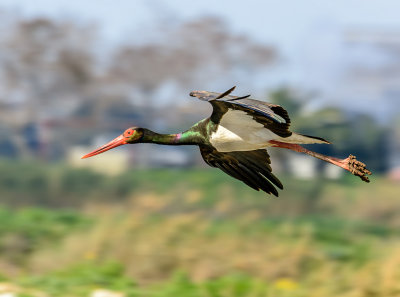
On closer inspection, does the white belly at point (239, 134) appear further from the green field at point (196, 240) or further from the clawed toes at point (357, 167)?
the green field at point (196, 240)

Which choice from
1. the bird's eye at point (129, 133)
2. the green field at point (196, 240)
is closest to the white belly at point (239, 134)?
the bird's eye at point (129, 133)

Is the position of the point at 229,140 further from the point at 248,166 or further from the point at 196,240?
the point at 196,240

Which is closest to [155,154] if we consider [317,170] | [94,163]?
[94,163]

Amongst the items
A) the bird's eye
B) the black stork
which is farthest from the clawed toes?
the bird's eye

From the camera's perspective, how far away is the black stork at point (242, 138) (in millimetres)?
6172

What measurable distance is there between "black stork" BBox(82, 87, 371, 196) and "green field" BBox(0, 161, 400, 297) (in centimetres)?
363

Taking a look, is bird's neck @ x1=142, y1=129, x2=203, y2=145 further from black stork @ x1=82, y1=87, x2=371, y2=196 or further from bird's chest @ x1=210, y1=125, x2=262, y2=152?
bird's chest @ x1=210, y1=125, x2=262, y2=152

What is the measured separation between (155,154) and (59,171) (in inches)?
171

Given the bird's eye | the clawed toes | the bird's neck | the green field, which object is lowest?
the clawed toes

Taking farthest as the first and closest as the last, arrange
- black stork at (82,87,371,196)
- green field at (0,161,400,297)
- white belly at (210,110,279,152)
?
green field at (0,161,400,297), white belly at (210,110,279,152), black stork at (82,87,371,196)

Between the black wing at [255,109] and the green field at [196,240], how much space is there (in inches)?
172

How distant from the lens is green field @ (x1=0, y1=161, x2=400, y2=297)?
11.2m

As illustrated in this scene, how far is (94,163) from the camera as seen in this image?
24719 mm

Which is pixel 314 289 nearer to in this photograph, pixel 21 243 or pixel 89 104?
pixel 21 243
